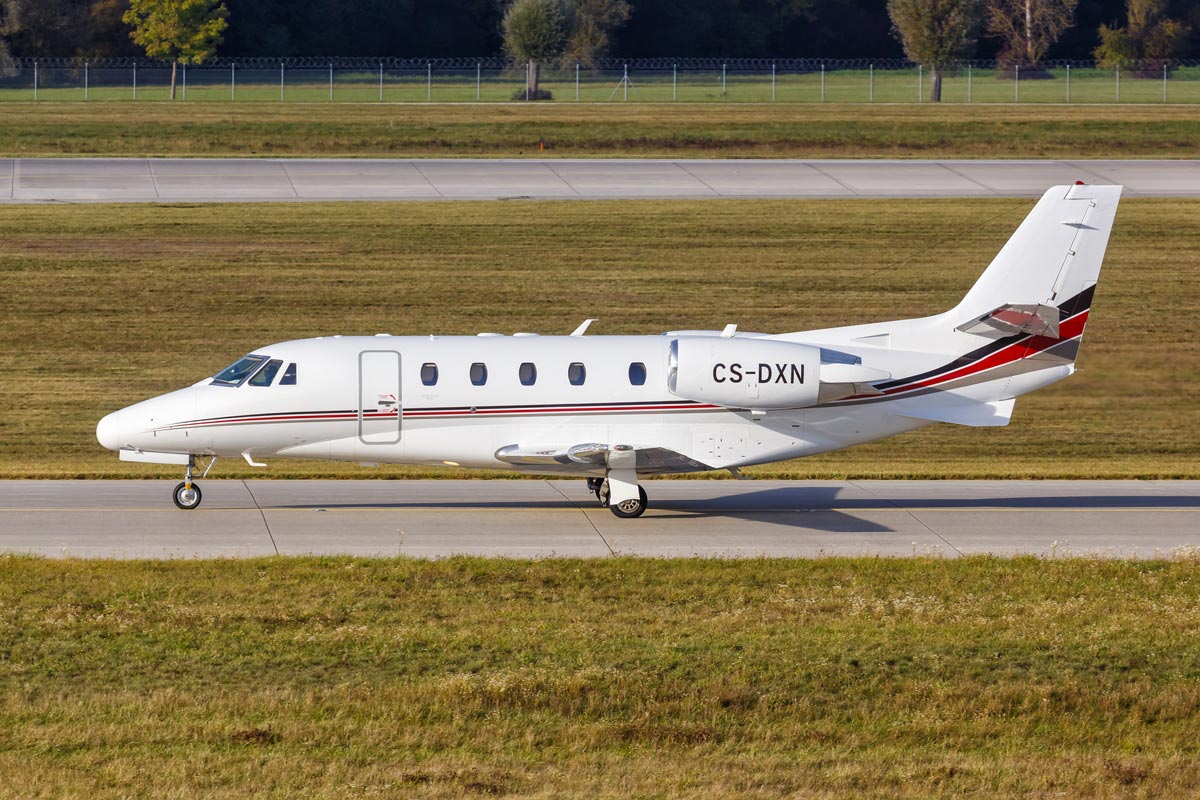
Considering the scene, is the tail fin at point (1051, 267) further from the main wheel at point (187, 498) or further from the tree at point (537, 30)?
the tree at point (537, 30)

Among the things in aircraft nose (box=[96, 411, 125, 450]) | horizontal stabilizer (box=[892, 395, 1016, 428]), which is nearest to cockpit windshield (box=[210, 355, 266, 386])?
aircraft nose (box=[96, 411, 125, 450])

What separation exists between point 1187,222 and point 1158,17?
2534 inches

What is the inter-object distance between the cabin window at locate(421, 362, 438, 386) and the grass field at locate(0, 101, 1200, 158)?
121 feet

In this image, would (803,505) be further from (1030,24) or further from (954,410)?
→ (1030,24)

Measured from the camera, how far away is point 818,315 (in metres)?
43.0

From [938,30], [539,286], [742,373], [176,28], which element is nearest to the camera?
[742,373]

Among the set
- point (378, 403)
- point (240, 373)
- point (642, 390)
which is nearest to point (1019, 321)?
point (642, 390)

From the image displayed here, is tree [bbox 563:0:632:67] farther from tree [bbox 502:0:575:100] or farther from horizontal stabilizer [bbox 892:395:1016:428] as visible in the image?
horizontal stabilizer [bbox 892:395:1016:428]

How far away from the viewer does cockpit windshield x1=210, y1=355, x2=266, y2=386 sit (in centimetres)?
2470

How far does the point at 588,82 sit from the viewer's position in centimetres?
9662

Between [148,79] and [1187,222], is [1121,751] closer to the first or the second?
[1187,222]

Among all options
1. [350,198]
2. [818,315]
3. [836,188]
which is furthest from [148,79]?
[818,315]

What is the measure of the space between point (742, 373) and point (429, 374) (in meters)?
4.91

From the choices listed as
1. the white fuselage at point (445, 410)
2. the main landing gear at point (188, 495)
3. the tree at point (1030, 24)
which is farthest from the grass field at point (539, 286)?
the tree at point (1030, 24)
